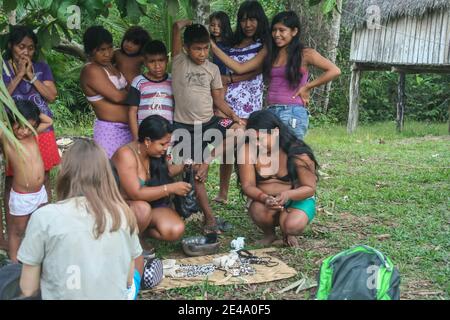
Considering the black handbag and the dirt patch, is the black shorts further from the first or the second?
the dirt patch

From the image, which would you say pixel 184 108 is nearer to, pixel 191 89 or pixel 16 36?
pixel 191 89

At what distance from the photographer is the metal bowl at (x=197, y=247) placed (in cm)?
426

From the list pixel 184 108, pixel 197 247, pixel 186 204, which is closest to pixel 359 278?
→ pixel 197 247

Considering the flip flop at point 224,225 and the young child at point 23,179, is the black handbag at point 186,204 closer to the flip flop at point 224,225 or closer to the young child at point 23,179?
the flip flop at point 224,225

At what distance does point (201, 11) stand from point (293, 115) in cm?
123

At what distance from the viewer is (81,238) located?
2426 mm

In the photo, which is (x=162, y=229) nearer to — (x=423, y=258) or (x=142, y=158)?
(x=142, y=158)

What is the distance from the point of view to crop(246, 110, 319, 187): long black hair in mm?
4340

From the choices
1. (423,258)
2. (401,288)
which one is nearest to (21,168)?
(401,288)

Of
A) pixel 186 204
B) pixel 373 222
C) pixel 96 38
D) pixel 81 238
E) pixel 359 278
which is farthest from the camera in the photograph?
pixel 373 222

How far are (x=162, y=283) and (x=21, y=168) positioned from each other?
1238mm

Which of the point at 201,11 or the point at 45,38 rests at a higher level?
the point at 201,11

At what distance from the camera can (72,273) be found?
2.46 metres

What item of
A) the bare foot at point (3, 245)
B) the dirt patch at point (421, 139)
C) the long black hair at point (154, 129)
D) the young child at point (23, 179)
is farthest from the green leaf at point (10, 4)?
the dirt patch at point (421, 139)
